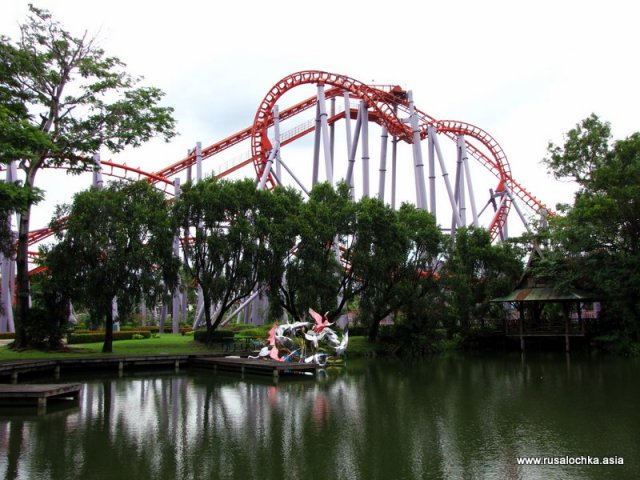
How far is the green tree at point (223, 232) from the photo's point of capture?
25.1m

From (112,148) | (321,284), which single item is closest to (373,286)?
(321,284)

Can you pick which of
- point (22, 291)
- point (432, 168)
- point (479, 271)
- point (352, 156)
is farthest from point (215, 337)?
point (432, 168)

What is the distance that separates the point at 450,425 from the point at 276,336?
12317mm

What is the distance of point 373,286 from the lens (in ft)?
88.3

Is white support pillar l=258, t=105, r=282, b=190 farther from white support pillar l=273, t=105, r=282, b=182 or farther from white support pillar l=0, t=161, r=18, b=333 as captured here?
white support pillar l=0, t=161, r=18, b=333

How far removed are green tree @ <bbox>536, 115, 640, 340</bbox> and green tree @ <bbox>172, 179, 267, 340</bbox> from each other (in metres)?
14.2

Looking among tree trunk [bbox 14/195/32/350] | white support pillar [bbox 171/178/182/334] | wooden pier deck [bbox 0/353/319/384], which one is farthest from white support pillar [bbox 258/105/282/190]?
tree trunk [bbox 14/195/32/350]

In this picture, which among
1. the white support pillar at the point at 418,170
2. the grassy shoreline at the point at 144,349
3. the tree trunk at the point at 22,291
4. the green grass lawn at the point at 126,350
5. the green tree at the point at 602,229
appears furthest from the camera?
the white support pillar at the point at 418,170

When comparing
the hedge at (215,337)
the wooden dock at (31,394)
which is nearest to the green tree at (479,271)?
the hedge at (215,337)

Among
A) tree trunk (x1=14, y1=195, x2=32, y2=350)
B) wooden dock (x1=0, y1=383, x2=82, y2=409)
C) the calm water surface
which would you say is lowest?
the calm water surface

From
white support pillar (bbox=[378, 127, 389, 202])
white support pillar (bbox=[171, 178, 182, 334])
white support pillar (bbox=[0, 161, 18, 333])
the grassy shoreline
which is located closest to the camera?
the grassy shoreline

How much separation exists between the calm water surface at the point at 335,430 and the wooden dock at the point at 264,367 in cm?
160

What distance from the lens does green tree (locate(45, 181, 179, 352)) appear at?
2291 centimetres

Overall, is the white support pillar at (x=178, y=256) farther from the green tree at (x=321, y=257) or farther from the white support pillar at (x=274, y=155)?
the green tree at (x=321, y=257)
